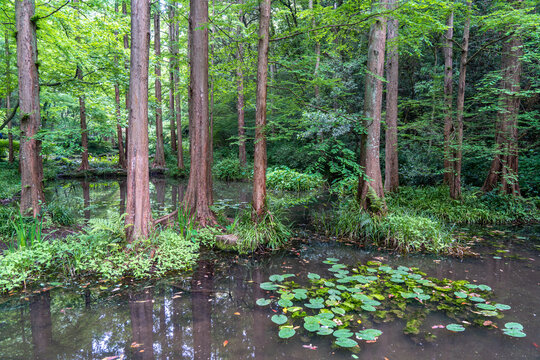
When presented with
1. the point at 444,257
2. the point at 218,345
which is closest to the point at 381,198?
the point at 444,257

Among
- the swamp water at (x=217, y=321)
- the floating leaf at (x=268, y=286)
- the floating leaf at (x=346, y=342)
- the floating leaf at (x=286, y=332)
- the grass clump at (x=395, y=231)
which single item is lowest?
the swamp water at (x=217, y=321)

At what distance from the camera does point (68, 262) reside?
14.6 ft

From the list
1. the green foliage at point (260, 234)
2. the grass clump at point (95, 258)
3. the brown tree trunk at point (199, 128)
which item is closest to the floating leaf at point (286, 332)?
the grass clump at point (95, 258)

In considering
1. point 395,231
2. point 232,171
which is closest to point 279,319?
point 395,231

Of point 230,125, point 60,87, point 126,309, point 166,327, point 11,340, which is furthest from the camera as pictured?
point 230,125

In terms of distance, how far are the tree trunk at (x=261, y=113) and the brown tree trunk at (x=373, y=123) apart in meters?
2.40

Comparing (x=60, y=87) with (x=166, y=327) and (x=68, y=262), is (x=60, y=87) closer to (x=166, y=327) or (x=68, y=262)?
(x=68, y=262)

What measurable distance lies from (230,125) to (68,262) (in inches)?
749

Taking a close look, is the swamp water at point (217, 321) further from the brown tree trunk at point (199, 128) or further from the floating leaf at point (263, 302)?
the brown tree trunk at point (199, 128)

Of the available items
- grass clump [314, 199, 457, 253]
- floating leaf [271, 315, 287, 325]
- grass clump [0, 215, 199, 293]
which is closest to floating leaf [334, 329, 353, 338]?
floating leaf [271, 315, 287, 325]

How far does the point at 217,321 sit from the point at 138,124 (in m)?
3.39

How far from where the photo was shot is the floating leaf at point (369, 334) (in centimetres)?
288

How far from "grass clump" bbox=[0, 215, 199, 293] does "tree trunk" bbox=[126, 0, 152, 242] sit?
10.3 inches

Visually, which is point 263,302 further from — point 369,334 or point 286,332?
point 369,334
